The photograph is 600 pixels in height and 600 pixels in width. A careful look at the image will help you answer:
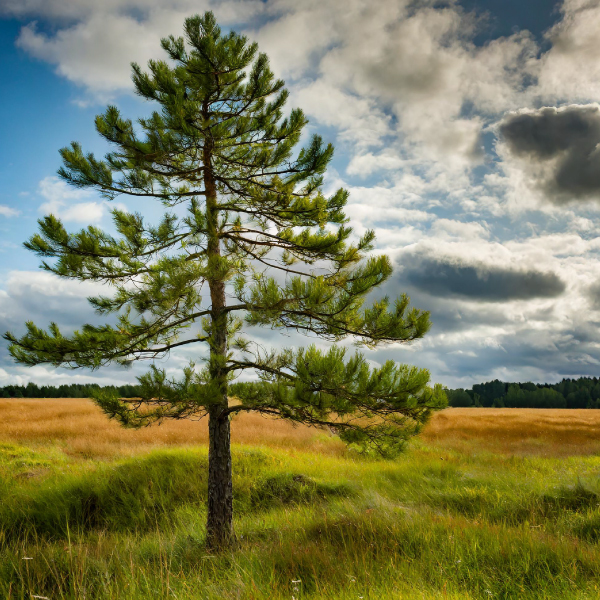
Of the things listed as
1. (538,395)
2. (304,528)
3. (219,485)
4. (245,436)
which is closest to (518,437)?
(245,436)

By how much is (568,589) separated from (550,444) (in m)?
16.8

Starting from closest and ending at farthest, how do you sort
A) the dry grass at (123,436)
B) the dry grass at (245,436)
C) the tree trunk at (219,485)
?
the tree trunk at (219,485), the dry grass at (123,436), the dry grass at (245,436)

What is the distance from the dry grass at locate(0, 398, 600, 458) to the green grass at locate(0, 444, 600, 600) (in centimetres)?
184

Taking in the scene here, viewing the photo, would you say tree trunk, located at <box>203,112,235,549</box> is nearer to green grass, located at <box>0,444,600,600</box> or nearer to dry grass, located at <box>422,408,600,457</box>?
green grass, located at <box>0,444,600,600</box>

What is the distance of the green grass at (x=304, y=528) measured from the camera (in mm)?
4008

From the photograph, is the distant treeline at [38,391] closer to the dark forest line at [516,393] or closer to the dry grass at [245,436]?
the dark forest line at [516,393]

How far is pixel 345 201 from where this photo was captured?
23.0ft

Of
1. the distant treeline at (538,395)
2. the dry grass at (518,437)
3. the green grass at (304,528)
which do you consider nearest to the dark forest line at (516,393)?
the distant treeline at (538,395)

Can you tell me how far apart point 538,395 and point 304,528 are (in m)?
81.8

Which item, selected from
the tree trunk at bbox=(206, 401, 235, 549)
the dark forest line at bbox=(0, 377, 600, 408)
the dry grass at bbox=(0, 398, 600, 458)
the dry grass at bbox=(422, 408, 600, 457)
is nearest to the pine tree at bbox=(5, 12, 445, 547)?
the tree trunk at bbox=(206, 401, 235, 549)

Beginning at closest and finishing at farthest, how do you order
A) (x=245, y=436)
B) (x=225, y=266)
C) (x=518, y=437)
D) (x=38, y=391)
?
(x=225, y=266), (x=245, y=436), (x=518, y=437), (x=38, y=391)

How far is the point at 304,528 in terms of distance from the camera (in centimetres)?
594

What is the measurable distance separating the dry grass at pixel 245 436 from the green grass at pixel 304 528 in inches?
72.5

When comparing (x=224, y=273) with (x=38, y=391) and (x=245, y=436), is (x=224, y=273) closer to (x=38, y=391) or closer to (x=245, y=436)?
(x=245, y=436)
